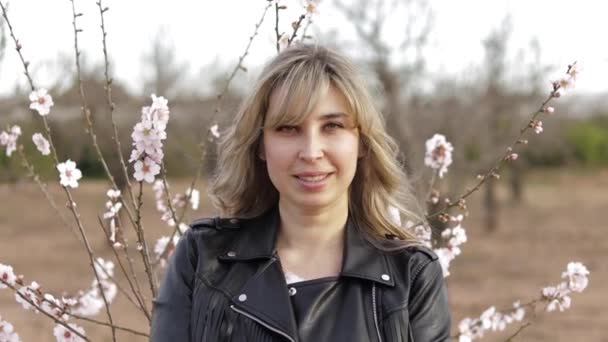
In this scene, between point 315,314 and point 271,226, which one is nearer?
point 315,314

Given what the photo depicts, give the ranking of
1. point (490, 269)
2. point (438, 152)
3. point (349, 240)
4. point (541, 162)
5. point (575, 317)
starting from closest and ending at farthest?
point (349, 240) → point (438, 152) → point (575, 317) → point (490, 269) → point (541, 162)

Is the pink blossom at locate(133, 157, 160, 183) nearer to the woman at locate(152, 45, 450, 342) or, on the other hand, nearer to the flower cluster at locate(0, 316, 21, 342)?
the woman at locate(152, 45, 450, 342)

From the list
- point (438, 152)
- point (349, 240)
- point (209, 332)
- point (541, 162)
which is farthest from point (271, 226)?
point (541, 162)

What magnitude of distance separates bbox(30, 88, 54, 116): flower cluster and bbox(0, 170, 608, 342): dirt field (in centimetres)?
359

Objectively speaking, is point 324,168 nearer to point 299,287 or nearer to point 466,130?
point 299,287

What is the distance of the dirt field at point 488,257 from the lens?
28.3 feet

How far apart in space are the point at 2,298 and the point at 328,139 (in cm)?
915

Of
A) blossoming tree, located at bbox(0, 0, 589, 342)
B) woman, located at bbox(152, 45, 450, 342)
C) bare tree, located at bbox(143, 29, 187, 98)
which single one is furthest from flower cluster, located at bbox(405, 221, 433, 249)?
bare tree, located at bbox(143, 29, 187, 98)

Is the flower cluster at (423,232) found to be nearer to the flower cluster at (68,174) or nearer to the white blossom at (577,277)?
the white blossom at (577,277)

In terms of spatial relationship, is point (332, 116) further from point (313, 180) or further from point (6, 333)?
point (6, 333)

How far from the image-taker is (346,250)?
1849 millimetres

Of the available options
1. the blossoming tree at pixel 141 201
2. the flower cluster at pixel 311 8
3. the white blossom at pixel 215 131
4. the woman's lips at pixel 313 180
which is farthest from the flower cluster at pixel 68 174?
the flower cluster at pixel 311 8

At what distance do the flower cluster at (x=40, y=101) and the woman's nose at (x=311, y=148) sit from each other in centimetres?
101

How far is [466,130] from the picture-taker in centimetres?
1288
